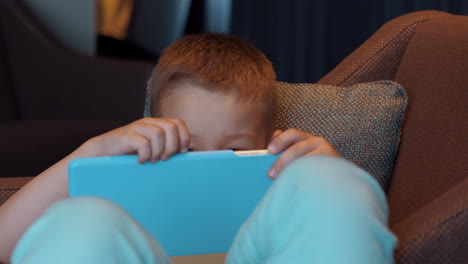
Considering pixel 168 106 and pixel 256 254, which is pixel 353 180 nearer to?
pixel 256 254

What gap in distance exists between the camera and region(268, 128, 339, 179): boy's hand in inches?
26.5

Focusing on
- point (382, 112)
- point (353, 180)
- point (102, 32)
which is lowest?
point (102, 32)

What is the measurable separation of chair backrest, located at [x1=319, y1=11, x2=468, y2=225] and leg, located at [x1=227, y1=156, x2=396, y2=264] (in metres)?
0.49

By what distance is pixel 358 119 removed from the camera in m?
1.08

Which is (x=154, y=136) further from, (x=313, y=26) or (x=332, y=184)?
(x=313, y=26)

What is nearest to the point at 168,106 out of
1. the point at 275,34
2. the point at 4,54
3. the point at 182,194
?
the point at 182,194

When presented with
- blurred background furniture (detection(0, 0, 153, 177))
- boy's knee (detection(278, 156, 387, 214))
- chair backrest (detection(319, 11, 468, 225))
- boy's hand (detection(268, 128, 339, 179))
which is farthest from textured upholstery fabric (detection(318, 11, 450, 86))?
blurred background furniture (detection(0, 0, 153, 177))

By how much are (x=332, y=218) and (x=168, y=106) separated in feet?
1.70

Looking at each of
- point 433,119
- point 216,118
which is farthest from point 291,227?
point 433,119

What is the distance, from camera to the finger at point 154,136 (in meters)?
0.66

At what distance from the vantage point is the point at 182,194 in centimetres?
65

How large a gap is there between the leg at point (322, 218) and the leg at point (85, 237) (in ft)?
0.38

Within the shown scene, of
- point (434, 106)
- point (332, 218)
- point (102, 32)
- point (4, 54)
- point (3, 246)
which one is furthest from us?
point (102, 32)

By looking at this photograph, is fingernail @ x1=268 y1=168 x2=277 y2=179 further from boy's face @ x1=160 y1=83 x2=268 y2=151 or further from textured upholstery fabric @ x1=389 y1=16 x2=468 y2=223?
textured upholstery fabric @ x1=389 y1=16 x2=468 y2=223
